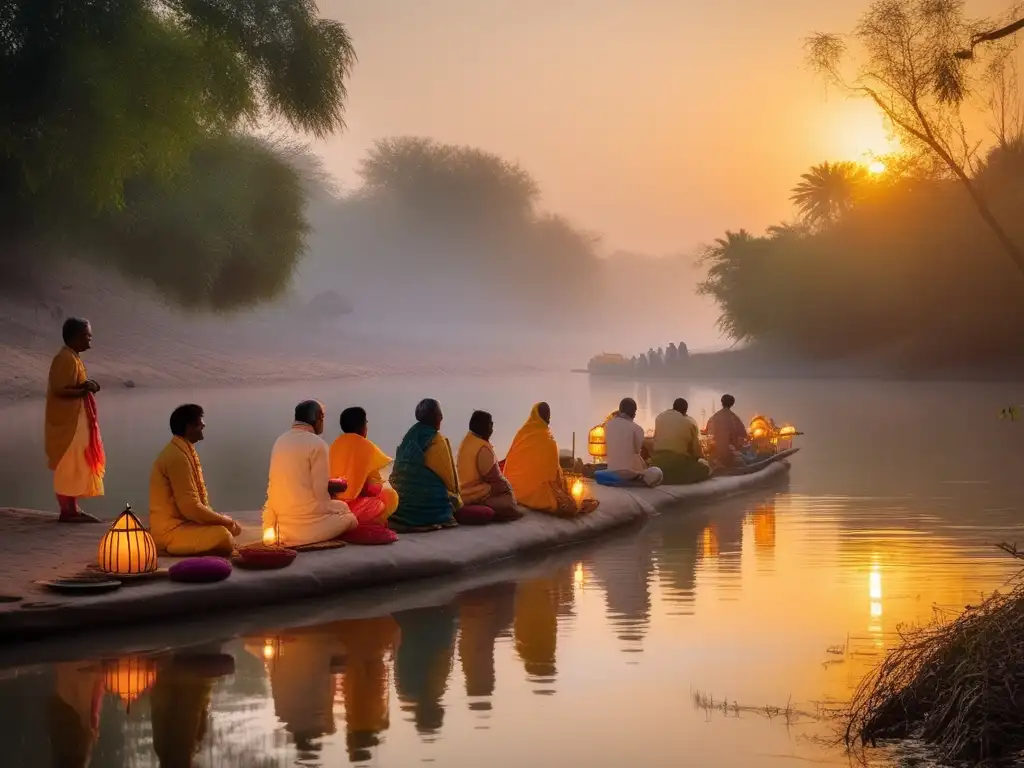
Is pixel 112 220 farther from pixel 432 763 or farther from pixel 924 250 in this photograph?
pixel 924 250

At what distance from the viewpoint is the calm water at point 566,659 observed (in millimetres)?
6809

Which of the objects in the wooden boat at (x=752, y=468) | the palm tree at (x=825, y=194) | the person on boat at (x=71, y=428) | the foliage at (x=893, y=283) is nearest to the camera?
the person on boat at (x=71, y=428)

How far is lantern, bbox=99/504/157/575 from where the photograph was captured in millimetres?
9719

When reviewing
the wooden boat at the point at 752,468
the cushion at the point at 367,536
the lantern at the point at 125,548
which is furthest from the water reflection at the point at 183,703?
the wooden boat at the point at 752,468

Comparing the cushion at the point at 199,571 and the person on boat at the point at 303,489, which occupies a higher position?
the person on boat at the point at 303,489

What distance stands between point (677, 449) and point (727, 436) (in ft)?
6.56

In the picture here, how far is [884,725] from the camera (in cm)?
662

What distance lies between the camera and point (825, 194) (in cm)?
6931

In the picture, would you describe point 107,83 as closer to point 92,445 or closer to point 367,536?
point 92,445

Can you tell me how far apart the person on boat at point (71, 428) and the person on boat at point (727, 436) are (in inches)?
350

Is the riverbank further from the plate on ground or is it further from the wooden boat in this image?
the wooden boat

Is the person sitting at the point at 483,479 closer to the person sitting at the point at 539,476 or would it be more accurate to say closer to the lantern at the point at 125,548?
the person sitting at the point at 539,476

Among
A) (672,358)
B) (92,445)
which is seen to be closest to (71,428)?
(92,445)

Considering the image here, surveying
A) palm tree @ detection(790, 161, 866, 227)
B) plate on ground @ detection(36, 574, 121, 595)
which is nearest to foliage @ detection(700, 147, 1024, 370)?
palm tree @ detection(790, 161, 866, 227)
